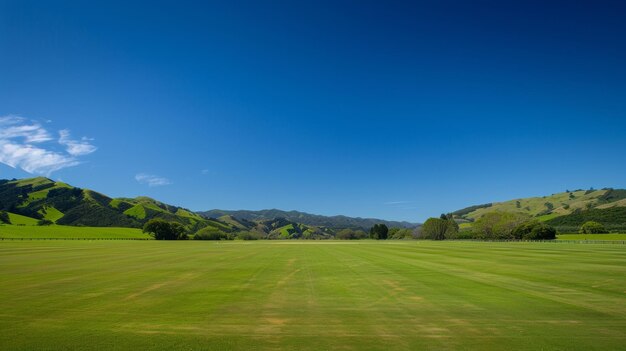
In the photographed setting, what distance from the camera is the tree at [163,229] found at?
172m

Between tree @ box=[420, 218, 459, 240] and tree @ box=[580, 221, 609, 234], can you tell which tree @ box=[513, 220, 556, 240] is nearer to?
tree @ box=[580, 221, 609, 234]

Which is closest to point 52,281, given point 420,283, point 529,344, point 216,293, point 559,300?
point 216,293

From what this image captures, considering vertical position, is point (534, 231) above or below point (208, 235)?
above

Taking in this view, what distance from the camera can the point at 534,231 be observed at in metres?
135

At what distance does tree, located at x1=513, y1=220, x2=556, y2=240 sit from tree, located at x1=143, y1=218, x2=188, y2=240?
152 meters

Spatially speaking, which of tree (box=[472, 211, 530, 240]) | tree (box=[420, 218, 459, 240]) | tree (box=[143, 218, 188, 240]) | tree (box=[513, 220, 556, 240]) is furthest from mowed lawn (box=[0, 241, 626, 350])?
tree (box=[420, 218, 459, 240])

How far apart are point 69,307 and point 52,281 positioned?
32.1ft

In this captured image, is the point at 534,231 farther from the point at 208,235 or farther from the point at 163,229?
the point at 163,229

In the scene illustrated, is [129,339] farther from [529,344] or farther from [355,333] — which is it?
[529,344]

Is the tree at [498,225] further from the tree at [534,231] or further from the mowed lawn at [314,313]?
the mowed lawn at [314,313]

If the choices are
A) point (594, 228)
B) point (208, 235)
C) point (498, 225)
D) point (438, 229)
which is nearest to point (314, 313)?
point (498, 225)

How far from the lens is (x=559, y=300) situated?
16.6 meters

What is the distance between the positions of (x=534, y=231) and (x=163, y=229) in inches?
6315

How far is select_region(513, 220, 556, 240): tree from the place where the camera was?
133250 mm
